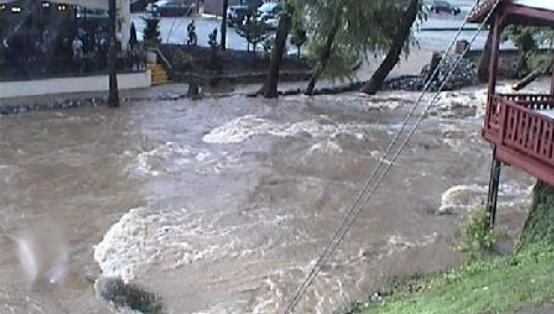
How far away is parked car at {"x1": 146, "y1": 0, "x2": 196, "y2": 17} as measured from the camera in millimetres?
51875

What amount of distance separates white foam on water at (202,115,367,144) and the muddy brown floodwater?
0.23ft

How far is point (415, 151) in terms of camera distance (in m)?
24.5

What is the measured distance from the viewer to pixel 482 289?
433 inches

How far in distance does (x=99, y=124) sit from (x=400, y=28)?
39.4 ft

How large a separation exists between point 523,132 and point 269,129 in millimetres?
13844

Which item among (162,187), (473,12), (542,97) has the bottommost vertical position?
(162,187)

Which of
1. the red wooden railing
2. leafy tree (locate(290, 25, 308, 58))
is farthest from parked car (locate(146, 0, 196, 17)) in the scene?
the red wooden railing

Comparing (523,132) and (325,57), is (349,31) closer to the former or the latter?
(325,57)

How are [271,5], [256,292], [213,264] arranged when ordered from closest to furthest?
[256,292], [213,264], [271,5]

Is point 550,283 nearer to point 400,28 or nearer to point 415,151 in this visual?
point 415,151

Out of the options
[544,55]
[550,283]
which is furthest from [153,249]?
[544,55]

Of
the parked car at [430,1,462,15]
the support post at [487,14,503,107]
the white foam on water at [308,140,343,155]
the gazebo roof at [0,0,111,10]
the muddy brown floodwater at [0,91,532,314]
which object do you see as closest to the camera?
the support post at [487,14,503,107]

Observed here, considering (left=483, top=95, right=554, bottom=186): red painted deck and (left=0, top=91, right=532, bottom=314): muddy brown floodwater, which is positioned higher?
(left=483, top=95, right=554, bottom=186): red painted deck

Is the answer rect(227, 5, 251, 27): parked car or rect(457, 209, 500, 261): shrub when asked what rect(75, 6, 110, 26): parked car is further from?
rect(457, 209, 500, 261): shrub
